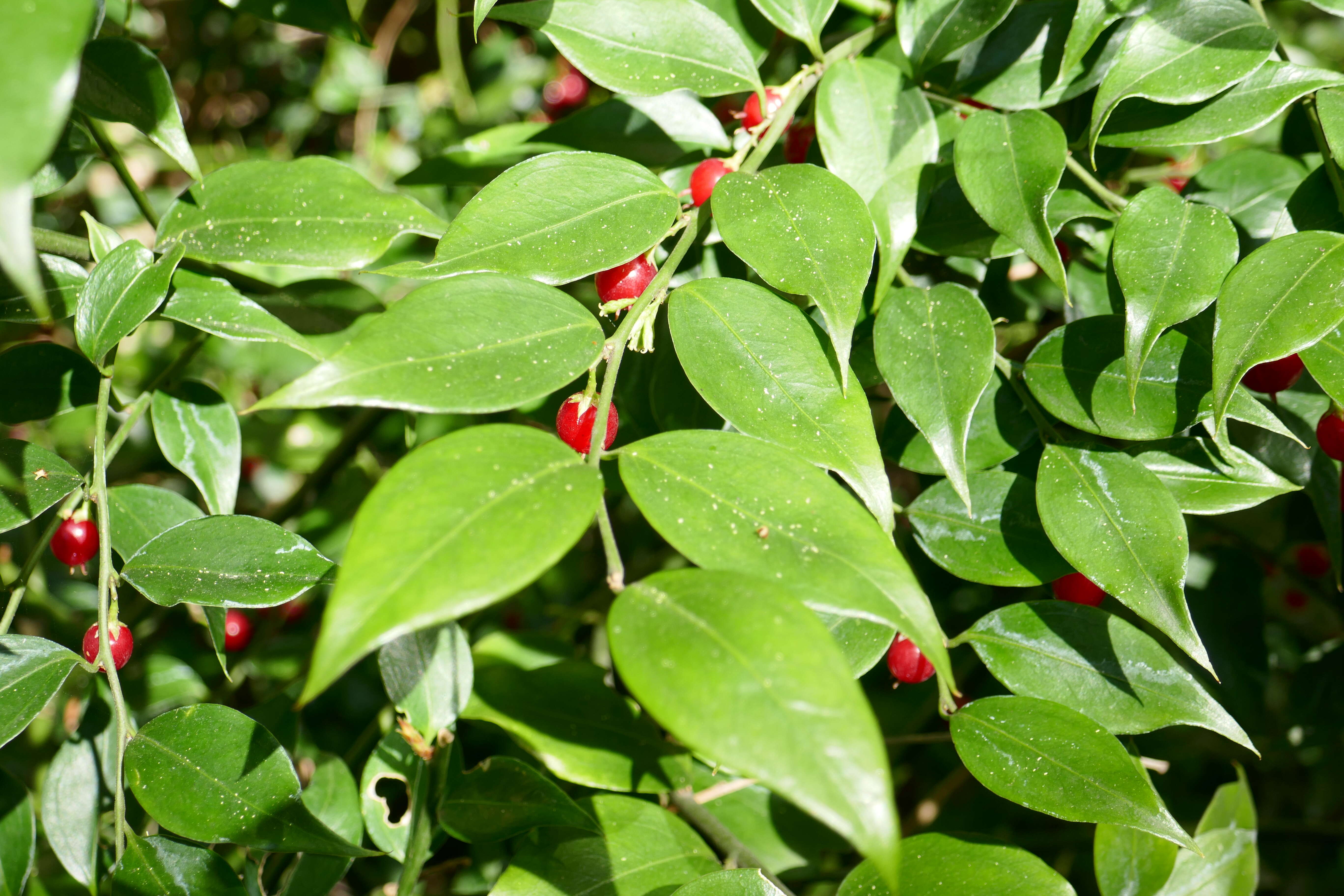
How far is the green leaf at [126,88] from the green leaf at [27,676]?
1.09 ft

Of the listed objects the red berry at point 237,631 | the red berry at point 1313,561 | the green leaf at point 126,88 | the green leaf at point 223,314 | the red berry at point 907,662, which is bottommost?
the red berry at point 237,631

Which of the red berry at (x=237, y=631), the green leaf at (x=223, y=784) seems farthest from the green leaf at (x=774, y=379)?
the red berry at (x=237, y=631)

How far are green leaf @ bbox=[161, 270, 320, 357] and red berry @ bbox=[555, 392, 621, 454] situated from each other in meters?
0.16

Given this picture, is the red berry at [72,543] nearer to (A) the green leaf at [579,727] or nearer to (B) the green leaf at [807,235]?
(A) the green leaf at [579,727]

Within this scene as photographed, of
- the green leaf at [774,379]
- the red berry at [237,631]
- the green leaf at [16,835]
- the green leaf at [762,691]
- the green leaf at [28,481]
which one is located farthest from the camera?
the red berry at [237,631]

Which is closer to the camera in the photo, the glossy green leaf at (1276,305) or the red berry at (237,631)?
the glossy green leaf at (1276,305)

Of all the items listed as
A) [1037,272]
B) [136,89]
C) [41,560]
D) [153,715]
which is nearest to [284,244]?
[136,89]

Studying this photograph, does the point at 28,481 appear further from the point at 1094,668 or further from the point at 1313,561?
the point at 1313,561

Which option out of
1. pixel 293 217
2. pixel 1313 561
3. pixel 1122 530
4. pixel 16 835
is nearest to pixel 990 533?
pixel 1122 530

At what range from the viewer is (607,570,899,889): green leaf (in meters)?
0.30

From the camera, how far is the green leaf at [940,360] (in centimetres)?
51

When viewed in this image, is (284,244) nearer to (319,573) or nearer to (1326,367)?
(319,573)

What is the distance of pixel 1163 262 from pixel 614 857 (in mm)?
506

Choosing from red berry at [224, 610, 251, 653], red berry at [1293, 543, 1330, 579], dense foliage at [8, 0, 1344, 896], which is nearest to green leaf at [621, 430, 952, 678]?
dense foliage at [8, 0, 1344, 896]
